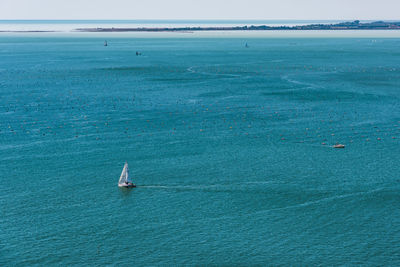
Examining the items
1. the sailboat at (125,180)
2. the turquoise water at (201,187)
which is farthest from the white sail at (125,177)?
the turquoise water at (201,187)

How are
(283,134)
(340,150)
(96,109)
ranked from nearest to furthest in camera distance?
1. (340,150)
2. (283,134)
3. (96,109)

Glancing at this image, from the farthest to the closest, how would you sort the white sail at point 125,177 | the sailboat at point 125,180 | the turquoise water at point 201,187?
1. the white sail at point 125,177
2. the sailboat at point 125,180
3. the turquoise water at point 201,187

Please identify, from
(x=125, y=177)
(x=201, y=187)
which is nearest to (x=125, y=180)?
(x=125, y=177)

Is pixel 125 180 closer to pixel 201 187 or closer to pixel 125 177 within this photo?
pixel 125 177

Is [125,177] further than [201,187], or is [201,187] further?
[125,177]

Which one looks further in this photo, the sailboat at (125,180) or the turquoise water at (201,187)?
the sailboat at (125,180)

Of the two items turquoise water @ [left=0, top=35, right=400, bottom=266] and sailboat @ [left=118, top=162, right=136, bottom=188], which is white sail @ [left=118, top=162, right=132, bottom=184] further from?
turquoise water @ [left=0, top=35, right=400, bottom=266]

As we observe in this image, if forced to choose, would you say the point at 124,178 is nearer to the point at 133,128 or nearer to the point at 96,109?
the point at 133,128

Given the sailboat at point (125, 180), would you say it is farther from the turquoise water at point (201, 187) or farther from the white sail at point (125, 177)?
the turquoise water at point (201, 187)

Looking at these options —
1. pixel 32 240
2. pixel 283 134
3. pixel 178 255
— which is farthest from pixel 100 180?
pixel 283 134

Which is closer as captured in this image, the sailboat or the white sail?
the sailboat

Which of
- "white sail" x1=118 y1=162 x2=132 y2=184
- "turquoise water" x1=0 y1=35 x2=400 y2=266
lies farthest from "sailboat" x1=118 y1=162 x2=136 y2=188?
"turquoise water" x1=0 y1=35 x2=400 y2=266
